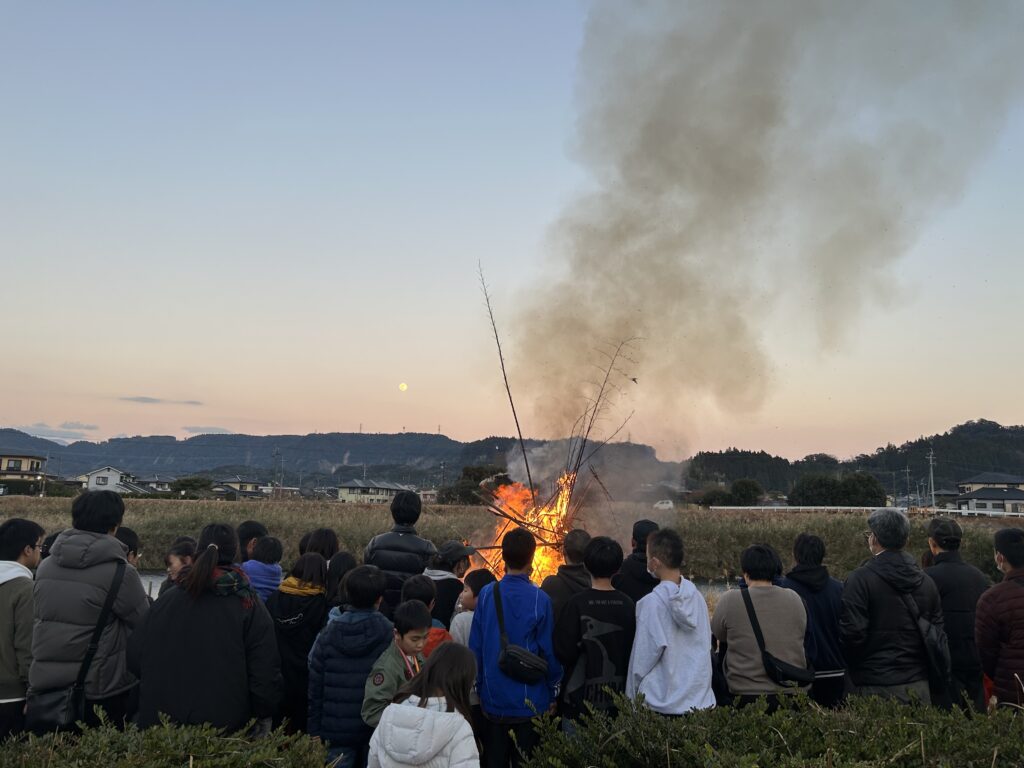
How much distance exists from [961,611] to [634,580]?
2955 millimetres

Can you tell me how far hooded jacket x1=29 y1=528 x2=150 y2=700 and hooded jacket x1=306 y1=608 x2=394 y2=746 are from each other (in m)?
1.38

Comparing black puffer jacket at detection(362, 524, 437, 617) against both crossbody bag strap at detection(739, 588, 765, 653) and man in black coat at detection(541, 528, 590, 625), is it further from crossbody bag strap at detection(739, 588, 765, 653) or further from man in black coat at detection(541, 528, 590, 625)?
crossbody bag strap at detection(739, 588, 765, 653)

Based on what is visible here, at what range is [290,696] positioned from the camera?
210 inches

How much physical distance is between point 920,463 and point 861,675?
147m

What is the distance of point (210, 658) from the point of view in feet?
13.1

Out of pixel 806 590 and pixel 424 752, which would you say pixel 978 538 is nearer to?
pixel 806 590

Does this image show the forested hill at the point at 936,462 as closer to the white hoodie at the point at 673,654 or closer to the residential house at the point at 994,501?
the residential house at the point at 994,501

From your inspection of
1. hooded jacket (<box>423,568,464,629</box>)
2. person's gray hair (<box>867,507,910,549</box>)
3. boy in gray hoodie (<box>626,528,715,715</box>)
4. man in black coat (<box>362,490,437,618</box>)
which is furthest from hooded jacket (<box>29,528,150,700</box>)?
person's gray hair (<box>867,507,910,549</box>)

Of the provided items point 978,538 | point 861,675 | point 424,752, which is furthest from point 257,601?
point 978,538

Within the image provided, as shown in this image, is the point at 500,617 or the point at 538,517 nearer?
the point at 500,617

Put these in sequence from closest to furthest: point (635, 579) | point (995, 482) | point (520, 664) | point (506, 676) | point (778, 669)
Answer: point (520, 664) → point (506, 676) → point (778, 669) → point (635, 579) → point (995, 482)

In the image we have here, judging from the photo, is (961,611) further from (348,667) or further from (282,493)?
(282,493)

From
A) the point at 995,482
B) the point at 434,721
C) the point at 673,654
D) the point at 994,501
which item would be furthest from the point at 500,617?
the point at 995,482

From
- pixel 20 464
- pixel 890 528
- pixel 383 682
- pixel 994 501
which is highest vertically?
pixel 890 528
